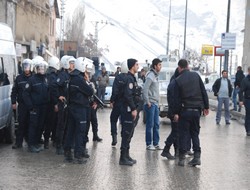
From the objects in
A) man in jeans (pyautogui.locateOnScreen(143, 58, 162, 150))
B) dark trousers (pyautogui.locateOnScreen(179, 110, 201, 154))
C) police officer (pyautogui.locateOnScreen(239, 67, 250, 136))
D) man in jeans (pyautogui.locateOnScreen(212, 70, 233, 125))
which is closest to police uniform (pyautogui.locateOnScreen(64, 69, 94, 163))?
dark trousers (pyautogui.locateOnScreen(179, 110, 201, 154))

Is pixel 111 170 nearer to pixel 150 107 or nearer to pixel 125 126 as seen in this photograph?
pixel 125 126

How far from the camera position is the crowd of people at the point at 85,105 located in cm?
1104

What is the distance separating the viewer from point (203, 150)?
1368cm

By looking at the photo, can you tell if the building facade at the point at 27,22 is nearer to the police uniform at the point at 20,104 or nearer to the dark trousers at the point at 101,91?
the dark trousers at the point at 101,91

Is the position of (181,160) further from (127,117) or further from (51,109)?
(51,109)

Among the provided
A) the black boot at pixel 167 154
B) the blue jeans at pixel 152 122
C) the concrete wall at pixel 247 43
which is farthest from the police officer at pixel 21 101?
the concrete wall at pixel 247 43

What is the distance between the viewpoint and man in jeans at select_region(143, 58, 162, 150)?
43.0ft

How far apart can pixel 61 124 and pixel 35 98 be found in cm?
76

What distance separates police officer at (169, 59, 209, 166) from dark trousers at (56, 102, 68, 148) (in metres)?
2.35

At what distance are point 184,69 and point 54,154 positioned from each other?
3191 mm

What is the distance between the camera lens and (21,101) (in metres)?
12.5

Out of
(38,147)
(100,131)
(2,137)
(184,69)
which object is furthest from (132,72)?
(100,131)

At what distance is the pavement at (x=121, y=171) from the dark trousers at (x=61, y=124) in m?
0.36

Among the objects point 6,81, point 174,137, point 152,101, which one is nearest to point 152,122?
point 152,101
